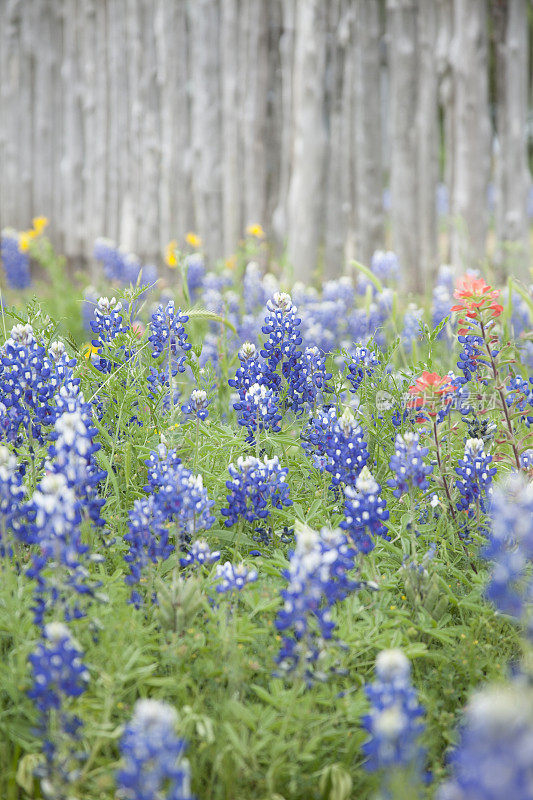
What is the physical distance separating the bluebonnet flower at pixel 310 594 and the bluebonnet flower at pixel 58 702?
0.40 m

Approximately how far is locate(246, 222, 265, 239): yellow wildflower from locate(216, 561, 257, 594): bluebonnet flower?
398cm

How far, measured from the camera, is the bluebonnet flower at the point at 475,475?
7.45ft

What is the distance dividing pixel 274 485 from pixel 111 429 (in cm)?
68

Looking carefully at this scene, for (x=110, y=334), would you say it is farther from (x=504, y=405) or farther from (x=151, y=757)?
(x=151, y=757)

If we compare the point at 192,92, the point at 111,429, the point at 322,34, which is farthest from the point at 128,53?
the point at 111,429

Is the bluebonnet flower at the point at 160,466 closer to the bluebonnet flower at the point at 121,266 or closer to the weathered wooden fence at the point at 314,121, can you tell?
the weathered wooden fence at the point at 314,121

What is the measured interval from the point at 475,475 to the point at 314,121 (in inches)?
145

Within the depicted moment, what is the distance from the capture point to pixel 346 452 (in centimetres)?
229

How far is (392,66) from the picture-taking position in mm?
5332

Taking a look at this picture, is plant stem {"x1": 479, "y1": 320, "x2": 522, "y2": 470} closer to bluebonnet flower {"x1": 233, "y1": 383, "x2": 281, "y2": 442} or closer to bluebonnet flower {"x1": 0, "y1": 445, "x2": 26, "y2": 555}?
bluebonnet flower {"x1": 233, "y1": 383, "x2": 281, "y2": 442}

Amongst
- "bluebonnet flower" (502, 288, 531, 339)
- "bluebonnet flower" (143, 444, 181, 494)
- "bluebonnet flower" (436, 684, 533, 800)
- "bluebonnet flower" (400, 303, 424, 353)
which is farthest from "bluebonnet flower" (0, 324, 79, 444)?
"bluebonnet flower" (502, 288, 531, 339)

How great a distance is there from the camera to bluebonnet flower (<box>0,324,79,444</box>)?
2.27 m

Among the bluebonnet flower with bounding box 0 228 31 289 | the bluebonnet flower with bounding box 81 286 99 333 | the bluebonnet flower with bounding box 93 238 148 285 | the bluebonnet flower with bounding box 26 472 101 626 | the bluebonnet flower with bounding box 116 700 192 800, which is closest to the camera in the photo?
the bluebonnet flower with bounding box 116 700 192 800

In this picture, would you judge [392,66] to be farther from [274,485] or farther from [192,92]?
[274,485]
